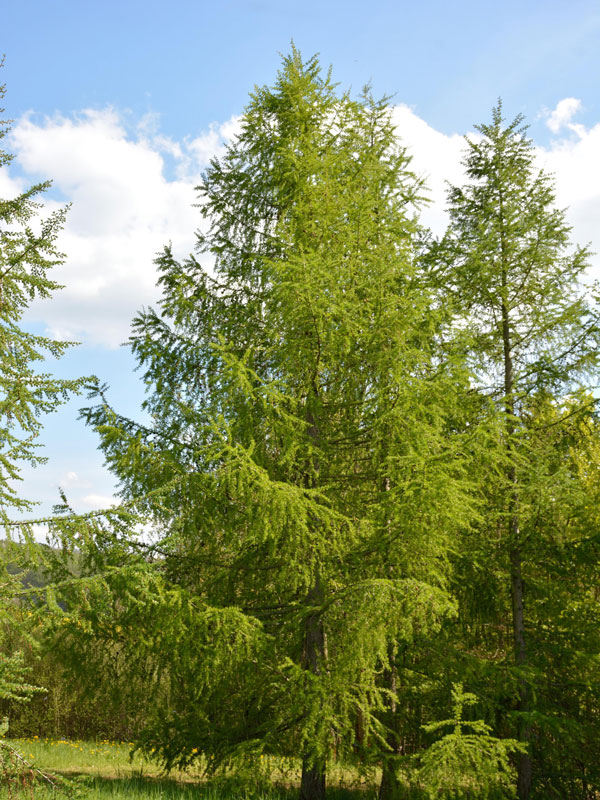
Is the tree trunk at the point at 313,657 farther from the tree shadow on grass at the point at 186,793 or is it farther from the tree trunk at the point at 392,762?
the tree trunk at the point at 392,762

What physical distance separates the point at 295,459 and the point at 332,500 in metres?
0.74

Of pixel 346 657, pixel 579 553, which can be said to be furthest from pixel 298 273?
pixel 579 553

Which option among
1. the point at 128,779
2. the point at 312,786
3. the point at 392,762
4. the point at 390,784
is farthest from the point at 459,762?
the point at 128,779

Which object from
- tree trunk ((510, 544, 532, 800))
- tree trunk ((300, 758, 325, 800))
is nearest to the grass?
tree trunk ((300, 758, 325, 800))

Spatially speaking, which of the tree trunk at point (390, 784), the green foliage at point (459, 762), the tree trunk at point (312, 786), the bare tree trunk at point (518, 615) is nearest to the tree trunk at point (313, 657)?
the tree trunk at point (312, 786)

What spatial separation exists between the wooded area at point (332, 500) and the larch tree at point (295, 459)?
0.13ft

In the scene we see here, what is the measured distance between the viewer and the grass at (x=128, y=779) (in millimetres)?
6353

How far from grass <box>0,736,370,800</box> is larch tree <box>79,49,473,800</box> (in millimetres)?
431

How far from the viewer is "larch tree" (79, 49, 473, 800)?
611 centimetres

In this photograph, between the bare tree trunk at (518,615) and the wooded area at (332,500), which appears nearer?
the wooded area at (332,500)

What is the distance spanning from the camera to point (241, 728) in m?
7.22

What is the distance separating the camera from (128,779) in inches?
342

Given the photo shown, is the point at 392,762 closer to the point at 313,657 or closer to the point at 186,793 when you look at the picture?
the point at 313,657

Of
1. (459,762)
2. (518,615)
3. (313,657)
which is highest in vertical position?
(518,615)
